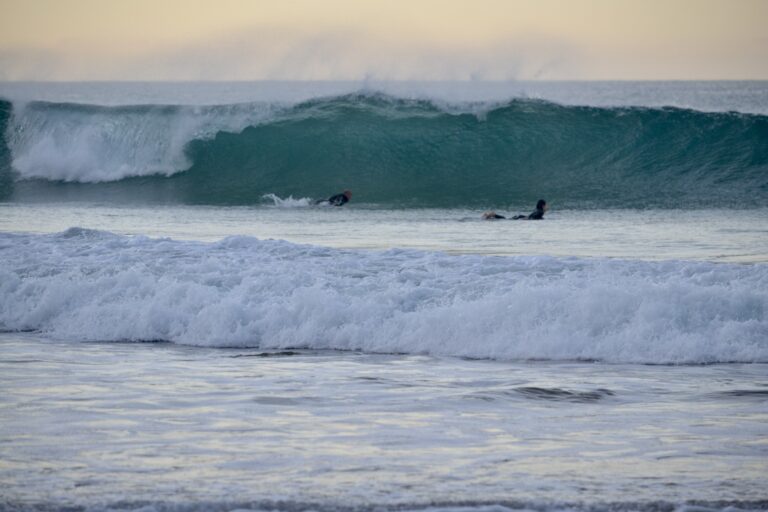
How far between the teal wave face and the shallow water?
528 inches

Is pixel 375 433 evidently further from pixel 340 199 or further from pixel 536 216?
pixel 340 199

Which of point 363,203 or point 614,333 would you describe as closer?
point 614,333

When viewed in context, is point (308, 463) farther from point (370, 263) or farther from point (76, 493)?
point (370, 263)

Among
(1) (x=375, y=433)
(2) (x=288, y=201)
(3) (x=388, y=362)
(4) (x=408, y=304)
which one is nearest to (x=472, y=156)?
(2) (x=288, y=201)

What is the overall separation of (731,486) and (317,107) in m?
23.3

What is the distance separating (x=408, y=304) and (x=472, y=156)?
1574 cm

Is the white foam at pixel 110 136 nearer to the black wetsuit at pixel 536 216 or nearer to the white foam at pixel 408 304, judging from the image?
the black wetsuit at pixel 536 216

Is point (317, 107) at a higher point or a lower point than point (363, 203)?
higher

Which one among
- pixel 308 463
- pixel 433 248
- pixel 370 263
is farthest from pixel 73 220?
pixel 308 463

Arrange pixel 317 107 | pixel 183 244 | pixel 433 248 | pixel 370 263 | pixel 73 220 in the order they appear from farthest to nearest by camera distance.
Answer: pixel 317 107
pixel 73 220
pixel 433 248
pixel 183 244
pixel 370 263

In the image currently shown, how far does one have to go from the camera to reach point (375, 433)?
5.40 metres

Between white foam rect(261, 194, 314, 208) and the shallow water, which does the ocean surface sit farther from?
white foam rect(261, 194, 314, 208)

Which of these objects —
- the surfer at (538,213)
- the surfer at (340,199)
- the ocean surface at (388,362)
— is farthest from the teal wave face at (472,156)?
the surfer at (538,213)

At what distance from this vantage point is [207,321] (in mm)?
8625
